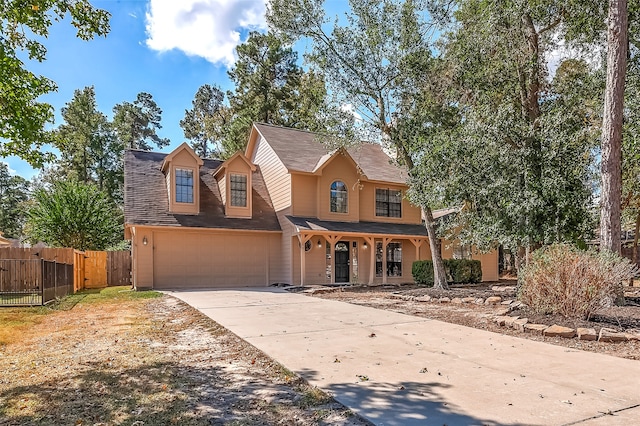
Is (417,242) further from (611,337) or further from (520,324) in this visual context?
(611,337)

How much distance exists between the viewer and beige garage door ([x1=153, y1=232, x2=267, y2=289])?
1545cm

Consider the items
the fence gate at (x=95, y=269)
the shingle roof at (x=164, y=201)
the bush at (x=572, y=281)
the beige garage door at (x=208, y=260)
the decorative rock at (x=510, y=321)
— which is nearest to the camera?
the bush at (x=572, y=281)

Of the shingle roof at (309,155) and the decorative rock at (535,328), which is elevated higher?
the shingle roof at (309,155)

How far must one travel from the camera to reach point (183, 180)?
16422mm

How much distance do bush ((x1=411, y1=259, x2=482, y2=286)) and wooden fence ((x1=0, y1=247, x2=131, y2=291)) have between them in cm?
1337

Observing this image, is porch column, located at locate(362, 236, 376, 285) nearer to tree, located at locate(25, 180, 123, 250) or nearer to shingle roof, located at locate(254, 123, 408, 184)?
shingle roof, located at locate(254, 123, 408, 184)

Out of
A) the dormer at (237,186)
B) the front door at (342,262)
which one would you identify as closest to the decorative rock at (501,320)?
the front door at (342,262)

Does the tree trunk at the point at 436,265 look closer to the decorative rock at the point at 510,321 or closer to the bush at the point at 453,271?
the bush at the point at 453,271

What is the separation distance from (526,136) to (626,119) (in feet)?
7.99

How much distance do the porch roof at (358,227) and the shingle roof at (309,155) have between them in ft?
6.92

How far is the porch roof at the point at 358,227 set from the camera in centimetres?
1616

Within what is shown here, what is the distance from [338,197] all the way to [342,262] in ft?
9.66

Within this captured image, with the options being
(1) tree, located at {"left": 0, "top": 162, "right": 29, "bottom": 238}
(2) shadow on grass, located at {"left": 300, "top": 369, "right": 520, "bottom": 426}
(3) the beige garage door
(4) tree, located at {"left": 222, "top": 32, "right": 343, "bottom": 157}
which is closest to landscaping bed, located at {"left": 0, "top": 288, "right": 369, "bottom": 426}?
(2) shadow on grass, located at {"left": 300, "top": 369, "right": 520, "bottom": 426}

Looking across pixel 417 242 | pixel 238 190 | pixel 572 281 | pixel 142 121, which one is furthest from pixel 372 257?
pixel 142 121
